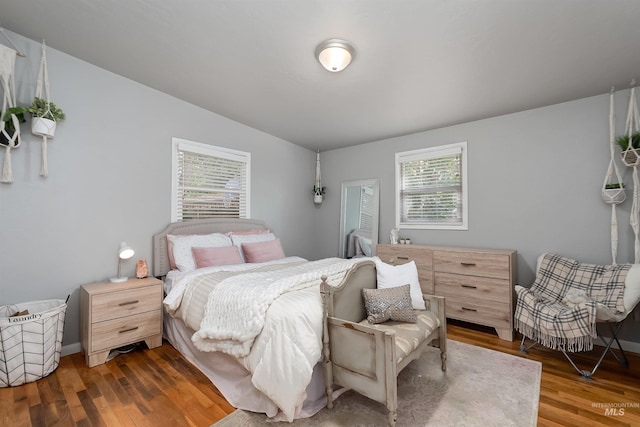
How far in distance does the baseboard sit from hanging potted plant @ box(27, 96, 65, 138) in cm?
186

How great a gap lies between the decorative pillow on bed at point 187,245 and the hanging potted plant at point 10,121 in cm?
144

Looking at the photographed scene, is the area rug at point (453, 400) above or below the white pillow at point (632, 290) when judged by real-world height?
below

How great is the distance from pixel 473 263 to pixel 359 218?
1850mm

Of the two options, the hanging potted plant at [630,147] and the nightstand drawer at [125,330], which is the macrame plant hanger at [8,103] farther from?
the hanging potted plant at [630,147]

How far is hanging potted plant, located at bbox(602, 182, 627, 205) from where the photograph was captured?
262 centimetres

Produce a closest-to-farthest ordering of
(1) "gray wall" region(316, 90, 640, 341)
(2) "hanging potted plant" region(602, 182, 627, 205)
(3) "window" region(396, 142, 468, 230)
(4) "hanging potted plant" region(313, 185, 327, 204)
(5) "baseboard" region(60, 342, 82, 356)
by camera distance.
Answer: (5) "baseboard" region(60, 342, 82, 356)
(2) "hanging potted plant" region(602, 182, 627, 205)
(1) "gray wall" region(316, 90, 640, 341)
(3) "window" region(396, 142, 468, 230)
(4) "hanging potted plant" region(313, 185, 327, 204)

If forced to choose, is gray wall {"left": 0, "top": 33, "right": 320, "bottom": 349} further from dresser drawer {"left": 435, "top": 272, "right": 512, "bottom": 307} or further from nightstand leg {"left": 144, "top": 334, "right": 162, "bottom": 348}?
dresser drawer {"left": 435, "top": 272, "right": 512, "bottom": 307}

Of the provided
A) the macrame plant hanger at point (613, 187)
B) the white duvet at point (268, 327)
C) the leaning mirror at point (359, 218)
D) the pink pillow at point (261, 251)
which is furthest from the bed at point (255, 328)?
the macrame plant hanger at point (613, 187)

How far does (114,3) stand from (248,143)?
223 cm

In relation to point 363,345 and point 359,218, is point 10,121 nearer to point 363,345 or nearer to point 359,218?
point 363,345

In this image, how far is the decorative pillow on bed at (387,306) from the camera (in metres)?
2.06

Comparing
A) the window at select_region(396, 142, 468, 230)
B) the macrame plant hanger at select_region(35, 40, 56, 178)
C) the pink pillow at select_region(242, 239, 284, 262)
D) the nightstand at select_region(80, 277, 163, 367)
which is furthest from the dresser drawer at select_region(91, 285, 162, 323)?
the window at select_region(396, 142, 468, 230)

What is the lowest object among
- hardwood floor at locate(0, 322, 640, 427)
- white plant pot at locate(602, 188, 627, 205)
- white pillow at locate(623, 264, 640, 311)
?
hardwood floor at locate(0, 322, 640, 427)

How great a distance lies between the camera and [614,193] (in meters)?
2.64
